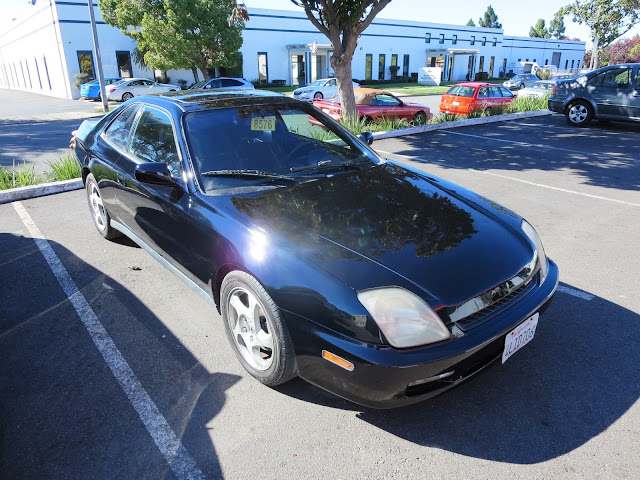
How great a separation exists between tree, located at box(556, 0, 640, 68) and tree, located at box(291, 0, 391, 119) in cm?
2417

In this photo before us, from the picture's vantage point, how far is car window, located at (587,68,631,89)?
11017 mm

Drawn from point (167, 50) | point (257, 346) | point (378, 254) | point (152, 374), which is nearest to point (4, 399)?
point (152, 374)

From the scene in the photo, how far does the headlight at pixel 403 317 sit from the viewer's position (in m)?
2.12

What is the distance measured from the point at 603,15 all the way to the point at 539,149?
24729 millimetres

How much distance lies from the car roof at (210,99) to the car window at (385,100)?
32.9 ft

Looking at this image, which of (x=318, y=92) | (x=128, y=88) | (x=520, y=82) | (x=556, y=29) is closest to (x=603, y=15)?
(x=520, y=82)

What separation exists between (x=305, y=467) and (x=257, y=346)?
76 centimetres

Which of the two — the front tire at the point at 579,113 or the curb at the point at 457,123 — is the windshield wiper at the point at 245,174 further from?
the front tire at the point at 579,113

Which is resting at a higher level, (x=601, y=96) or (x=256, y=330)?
(x=601, y=96)

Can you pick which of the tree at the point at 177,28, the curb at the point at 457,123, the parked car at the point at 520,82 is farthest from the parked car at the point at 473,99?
the parked car at the point at 520,82

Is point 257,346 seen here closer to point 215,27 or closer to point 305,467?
point 305,467

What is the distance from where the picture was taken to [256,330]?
105 inches

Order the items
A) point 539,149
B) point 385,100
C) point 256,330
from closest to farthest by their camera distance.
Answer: point 256,330 < point 539,149 < point 385,100

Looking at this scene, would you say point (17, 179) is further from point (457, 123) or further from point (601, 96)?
point (601, 96)
